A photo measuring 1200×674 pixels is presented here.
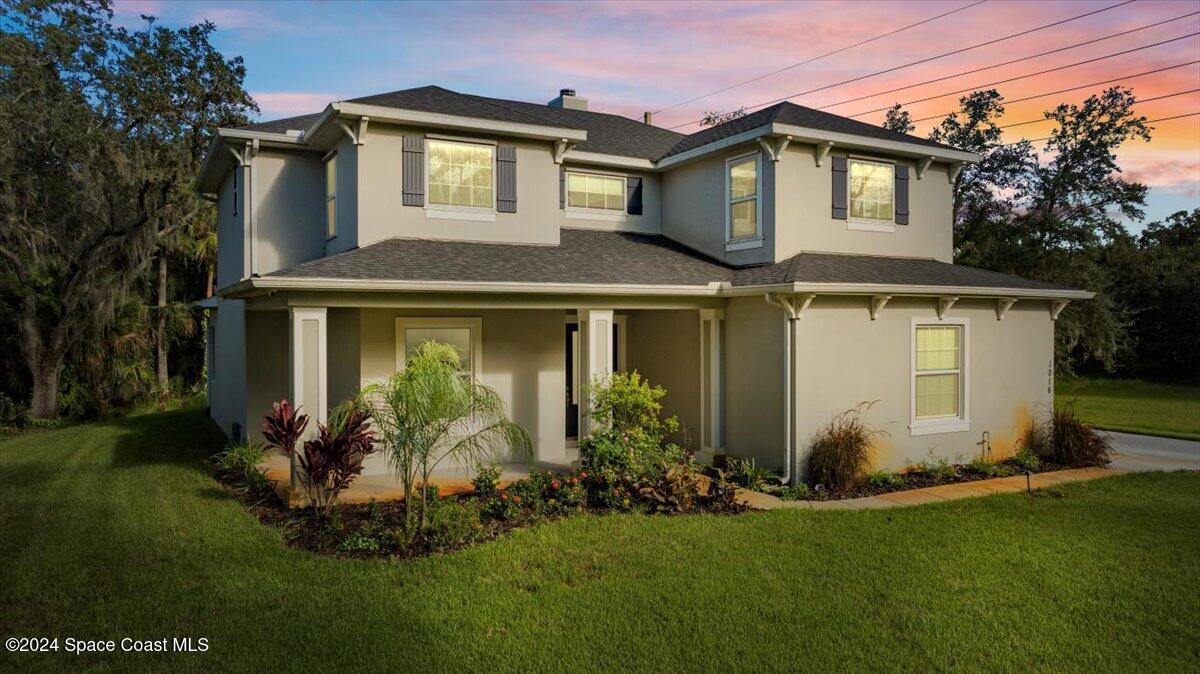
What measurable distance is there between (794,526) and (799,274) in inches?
150

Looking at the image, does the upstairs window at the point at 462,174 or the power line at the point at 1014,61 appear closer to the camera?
the upstairs window at the point at 462,174

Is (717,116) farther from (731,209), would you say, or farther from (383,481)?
(383,481)

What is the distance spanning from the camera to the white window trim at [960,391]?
1091 cm

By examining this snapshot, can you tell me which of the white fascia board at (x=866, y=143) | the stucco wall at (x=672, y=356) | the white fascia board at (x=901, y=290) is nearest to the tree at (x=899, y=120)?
the white fascia board at (x=866, y=143)

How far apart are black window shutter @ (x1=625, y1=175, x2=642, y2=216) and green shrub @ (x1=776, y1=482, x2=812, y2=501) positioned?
6.60 meters

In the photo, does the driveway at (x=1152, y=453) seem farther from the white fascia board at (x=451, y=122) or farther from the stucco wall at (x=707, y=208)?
the white fascia board at (x=451, y=122)

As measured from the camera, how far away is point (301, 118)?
13.1m

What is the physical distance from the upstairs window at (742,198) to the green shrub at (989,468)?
16.1 feet

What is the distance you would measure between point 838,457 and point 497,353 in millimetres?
5204

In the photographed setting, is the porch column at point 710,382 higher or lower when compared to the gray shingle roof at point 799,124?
lower

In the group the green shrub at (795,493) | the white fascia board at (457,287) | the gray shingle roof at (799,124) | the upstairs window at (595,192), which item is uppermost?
the gray shingle roof at (799,124)

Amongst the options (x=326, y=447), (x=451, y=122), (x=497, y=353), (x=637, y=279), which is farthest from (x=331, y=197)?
(x=326, y=447)

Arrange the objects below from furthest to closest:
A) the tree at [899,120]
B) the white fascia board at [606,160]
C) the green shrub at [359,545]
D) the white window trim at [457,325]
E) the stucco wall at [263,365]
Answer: the tree at [899,120] < the white fascia board at [606,160] < the stucco wall at [263,365] < the white window trim at [457,325] < the green shrub at [359,545]

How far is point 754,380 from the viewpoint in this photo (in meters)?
10.7
